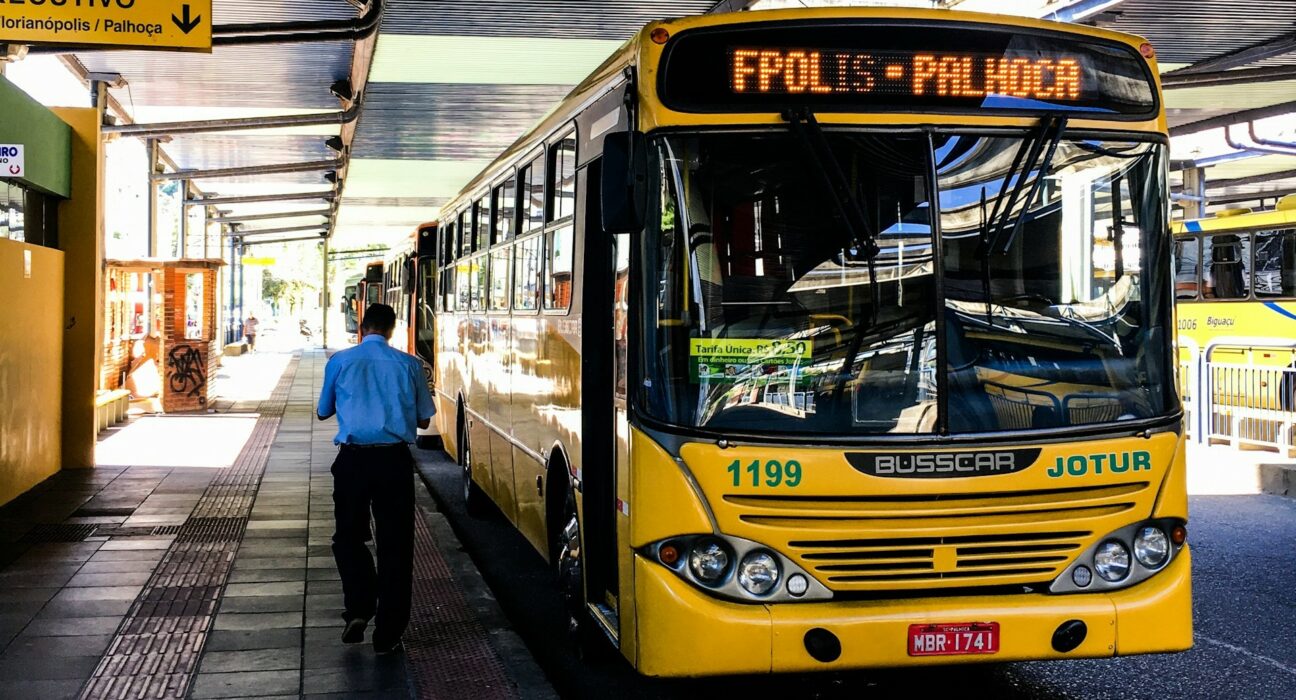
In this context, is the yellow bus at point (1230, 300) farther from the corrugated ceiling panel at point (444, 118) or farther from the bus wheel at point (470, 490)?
the corrugated ceiling panel at point (444, 118)

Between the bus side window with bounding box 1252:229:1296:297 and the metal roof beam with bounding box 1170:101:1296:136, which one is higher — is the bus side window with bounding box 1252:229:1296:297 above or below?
below

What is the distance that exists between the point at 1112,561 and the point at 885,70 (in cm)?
211

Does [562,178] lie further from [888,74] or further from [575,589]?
[888,74]

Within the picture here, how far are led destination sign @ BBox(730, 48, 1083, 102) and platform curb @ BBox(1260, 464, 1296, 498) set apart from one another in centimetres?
892

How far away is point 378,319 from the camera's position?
672 cm

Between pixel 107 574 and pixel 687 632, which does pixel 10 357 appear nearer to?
pixel 107 574

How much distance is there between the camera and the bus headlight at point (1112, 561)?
17.3 ft

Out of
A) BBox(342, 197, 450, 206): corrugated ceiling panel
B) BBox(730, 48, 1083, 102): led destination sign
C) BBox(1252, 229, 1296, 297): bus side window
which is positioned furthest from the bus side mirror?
BBox(342, 197, 450, 206): corrugated ceiling panel

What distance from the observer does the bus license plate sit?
5.08 meters

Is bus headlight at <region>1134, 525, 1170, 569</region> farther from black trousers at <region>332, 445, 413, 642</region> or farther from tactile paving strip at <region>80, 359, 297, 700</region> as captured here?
tactile paving strip at <region>80, 359, 297, 700</region>

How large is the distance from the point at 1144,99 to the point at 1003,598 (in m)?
2.13

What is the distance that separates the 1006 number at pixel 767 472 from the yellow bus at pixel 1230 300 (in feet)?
38.4

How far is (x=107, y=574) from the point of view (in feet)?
28.7

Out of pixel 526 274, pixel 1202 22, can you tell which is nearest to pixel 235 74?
pixel 526 274
